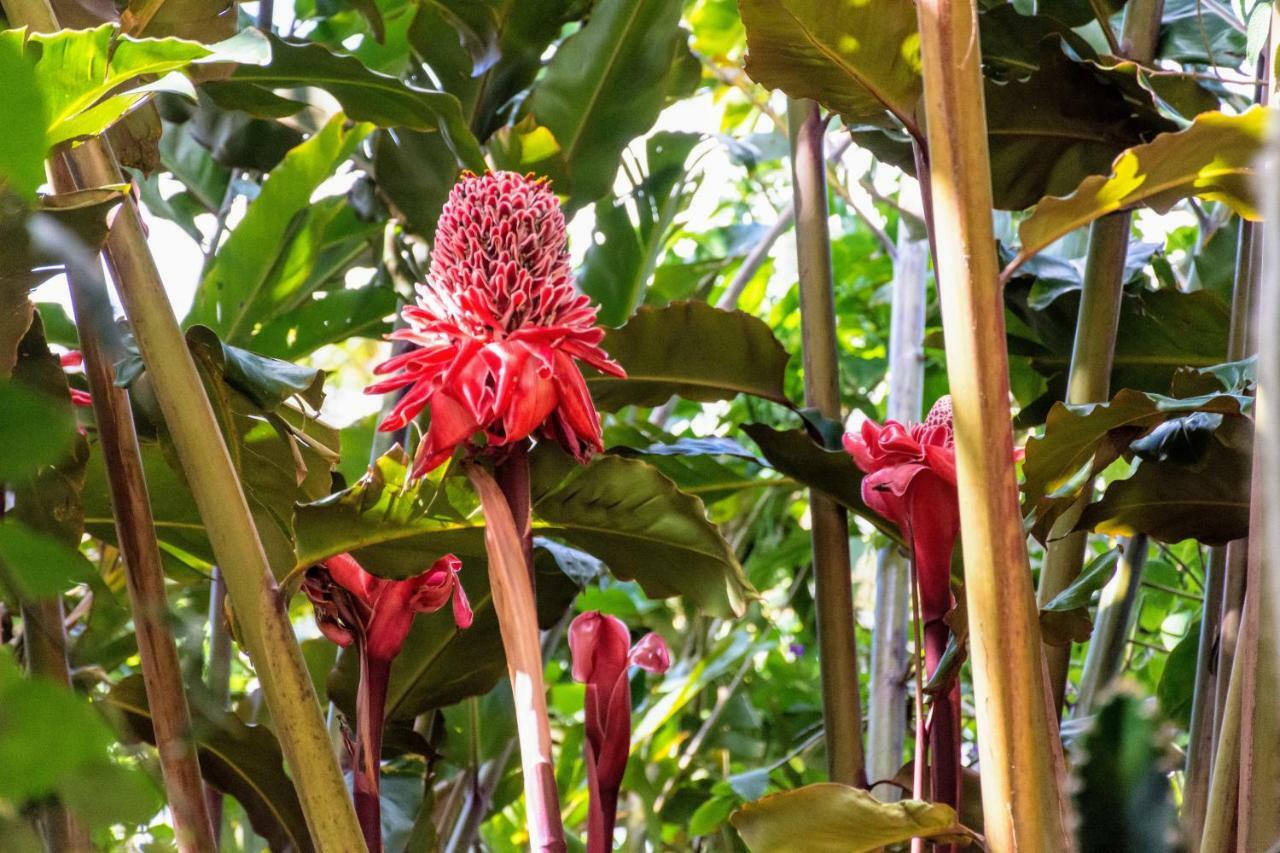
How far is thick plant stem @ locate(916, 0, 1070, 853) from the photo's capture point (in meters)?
0.35

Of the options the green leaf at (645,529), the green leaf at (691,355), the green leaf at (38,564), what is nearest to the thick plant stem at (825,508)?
the green leaf at (691,355)

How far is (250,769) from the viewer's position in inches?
23.0

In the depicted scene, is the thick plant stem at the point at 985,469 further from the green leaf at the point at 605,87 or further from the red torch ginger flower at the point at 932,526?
the green leaf at the point at 605,87

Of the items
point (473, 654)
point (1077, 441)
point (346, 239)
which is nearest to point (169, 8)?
point (473, 654)

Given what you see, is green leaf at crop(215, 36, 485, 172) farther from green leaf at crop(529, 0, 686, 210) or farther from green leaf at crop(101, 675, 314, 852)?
green leaf at crop(101, 675, 314, 852)

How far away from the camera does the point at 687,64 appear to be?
1.23 metres

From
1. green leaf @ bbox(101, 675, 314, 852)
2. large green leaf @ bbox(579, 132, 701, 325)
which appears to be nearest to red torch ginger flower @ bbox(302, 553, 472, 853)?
green leaf @ bbox(101, 675, 314, 852)

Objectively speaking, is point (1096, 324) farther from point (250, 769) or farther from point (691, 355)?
point (250, 769)

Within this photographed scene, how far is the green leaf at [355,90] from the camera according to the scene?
0.83 metres

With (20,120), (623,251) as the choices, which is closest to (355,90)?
(623,251)

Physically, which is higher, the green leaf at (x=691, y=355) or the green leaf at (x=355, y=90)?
the green leaf at (x=355, y=90)

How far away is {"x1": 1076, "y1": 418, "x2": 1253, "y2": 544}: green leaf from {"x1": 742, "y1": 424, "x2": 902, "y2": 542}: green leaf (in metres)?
0.12

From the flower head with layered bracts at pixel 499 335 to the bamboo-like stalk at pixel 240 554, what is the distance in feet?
0.21

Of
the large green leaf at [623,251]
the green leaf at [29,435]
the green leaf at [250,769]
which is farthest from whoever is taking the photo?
the large green leaf at [623,251]
